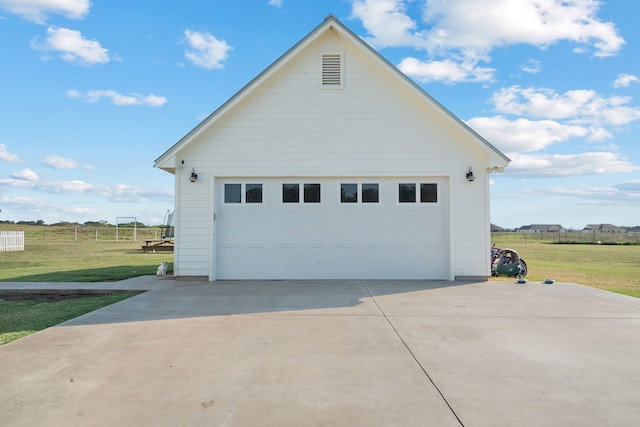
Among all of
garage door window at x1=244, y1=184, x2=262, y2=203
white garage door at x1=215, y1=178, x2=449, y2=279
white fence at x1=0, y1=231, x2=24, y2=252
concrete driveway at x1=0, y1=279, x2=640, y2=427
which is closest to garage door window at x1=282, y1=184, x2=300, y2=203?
white garage door at x1=215, y1=178, x2=449, y2=279

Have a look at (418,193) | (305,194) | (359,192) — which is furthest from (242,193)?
(418,193)

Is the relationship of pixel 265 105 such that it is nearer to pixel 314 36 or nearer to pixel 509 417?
pixel 314 36

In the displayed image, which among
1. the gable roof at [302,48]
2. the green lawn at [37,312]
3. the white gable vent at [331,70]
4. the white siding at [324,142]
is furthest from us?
the white gable vent at [331,70]

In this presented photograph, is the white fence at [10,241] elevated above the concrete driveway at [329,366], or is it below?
above

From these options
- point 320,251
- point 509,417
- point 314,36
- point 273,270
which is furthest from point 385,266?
point 509,417

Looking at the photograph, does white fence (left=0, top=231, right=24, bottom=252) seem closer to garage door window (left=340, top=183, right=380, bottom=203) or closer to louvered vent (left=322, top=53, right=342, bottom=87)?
garage door window (left=340, top=183, right=380, bottom=203)

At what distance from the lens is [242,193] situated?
11.6 meters

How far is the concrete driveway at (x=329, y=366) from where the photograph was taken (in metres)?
3.52

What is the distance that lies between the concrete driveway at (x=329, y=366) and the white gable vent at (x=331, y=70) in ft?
19.8

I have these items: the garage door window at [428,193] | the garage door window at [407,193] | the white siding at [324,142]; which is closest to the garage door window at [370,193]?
the white siding at [324,142]

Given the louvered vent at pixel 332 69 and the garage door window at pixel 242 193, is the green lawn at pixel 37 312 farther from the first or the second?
the louvered vent at pixel 332 69

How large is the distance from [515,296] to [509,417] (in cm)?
628

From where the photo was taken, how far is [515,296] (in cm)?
917

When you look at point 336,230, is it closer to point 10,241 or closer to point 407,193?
point 407,193
